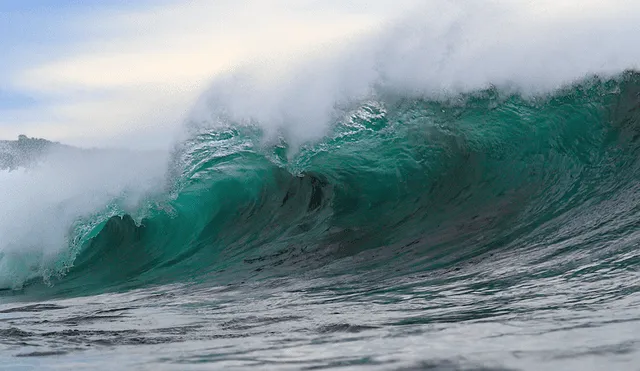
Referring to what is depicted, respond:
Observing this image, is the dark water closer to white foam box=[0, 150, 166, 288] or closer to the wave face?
the wave face

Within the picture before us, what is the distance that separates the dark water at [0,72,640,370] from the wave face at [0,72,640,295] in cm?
3

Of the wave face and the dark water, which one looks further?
the wave face

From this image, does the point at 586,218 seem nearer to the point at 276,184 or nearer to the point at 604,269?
the point at 604,269

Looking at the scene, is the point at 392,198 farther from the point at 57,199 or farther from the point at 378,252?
the point at 57,199

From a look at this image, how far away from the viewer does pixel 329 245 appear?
8.53 m

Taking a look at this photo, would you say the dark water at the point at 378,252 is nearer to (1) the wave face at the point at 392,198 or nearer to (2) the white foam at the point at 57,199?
(1) the wave face at the point at 392,198

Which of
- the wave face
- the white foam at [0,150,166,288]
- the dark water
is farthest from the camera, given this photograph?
the white foam at [0,150,166,288]

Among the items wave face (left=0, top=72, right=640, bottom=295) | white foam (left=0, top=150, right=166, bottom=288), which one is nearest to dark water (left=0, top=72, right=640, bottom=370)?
wave face (left=0, top=72, right=640, bottom=295)

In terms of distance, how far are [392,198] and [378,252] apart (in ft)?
5.66

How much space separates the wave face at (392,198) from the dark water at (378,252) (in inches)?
1.2

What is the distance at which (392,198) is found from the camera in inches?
383

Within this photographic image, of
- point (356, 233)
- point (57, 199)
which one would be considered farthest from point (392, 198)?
point (57, 199)

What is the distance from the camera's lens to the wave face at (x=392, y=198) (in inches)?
311

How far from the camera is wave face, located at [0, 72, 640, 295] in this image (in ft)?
26.0
